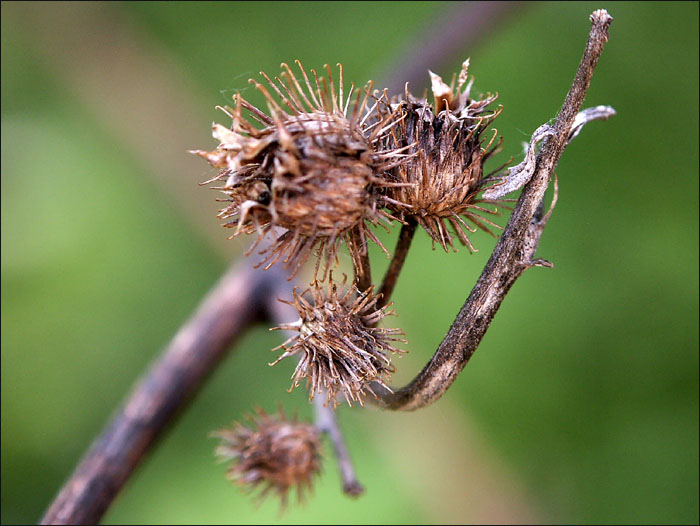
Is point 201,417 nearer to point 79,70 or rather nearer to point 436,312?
point 436,312

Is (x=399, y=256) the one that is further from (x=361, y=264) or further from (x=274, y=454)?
(x=274, y=454)

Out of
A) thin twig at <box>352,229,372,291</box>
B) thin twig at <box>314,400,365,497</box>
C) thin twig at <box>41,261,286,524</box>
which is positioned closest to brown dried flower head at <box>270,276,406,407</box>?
thin twig at <box>352,229,372,291</box>

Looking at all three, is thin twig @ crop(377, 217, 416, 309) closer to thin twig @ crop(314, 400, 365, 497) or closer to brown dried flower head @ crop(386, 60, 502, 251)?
brown dried flower head @ crop(386, 60, 502, 251)

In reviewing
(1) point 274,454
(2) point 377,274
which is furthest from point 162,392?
(2) point 377,274

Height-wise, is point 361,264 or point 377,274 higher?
point 377,274

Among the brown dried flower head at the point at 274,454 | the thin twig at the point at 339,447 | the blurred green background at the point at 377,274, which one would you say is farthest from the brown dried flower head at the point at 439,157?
the blurred green background at the point at 377,274

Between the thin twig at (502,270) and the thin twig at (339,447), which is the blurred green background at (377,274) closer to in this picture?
the thin twig at (339,447)

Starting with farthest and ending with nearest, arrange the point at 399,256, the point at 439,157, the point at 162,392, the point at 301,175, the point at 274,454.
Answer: the point at 162,392 → the point at 274,454 → the point at 399,256 → the point at 439,157 → the point at 301,175
